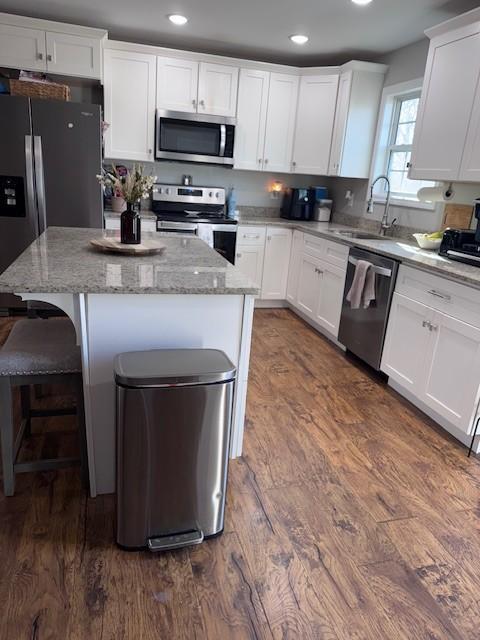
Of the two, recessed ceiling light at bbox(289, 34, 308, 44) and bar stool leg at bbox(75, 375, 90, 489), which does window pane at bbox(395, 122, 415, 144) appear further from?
bar stool leg at bbox(75, 375, 90, 489)

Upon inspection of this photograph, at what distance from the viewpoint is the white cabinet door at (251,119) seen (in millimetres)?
4359

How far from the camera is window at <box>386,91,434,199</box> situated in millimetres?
3938

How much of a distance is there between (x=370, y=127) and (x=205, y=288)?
337cm

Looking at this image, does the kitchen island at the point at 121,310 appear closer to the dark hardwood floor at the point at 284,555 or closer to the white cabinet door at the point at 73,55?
the dark hardwood floor at the point at 284,555

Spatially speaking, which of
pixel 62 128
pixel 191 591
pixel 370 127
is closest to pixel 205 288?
pixel 191 591

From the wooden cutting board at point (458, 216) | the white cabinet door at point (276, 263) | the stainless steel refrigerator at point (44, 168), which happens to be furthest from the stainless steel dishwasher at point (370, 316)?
the stainless steel refrigerator at point (44, 168)

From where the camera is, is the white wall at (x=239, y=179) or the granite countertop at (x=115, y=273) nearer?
the granite countertop at (x=115, y=273)

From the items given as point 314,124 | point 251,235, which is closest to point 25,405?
point 251,235

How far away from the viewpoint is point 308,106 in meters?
4.48

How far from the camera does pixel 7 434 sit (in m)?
1.73

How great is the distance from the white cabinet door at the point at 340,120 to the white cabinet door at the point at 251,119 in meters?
0.71

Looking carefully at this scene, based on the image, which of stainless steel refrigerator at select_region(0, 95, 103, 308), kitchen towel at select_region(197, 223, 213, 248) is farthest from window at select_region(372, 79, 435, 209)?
stainless steel refrigerator at select_region(0, 95, 103, 308)

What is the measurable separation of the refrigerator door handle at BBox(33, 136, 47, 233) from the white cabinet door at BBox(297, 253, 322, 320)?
7.73ft

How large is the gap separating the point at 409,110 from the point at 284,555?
384cm
